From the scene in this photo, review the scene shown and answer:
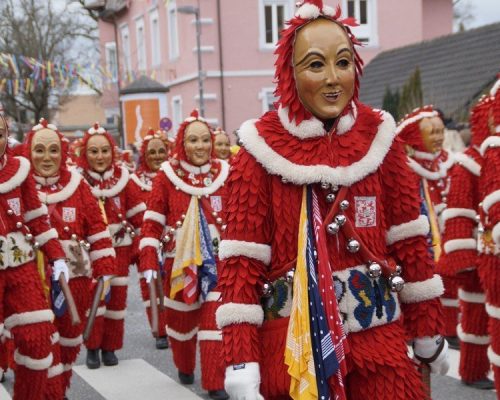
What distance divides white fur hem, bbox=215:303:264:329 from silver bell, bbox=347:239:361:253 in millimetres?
427

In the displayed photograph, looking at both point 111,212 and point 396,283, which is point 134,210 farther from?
point 396,283

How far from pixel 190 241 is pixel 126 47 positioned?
33.9 meters

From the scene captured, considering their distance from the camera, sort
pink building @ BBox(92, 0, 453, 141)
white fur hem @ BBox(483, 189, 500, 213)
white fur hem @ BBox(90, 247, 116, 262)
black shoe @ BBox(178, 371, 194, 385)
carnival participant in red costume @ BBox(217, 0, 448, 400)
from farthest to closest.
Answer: pink building @ BBox(92, 0, 453, 141), black shoe @ BBox(178, 371, 194, 385), white fur hem @ BBox(90, 247, 116, 262), white fur hem @ BBox(483, 189, 500, 213), carnival participant in red costume @ BBox(217, 0, 448, 400)

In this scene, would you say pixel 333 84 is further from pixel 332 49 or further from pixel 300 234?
pixel 300 234

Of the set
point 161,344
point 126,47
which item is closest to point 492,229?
point 161,344

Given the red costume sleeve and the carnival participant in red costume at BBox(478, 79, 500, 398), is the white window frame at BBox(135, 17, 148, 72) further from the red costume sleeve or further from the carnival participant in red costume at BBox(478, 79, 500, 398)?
the red costume sleeve

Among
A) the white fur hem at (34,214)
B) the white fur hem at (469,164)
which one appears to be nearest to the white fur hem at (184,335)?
the white fur hem at (34,214)

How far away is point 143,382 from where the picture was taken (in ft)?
25.5

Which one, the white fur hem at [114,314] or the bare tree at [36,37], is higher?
the bare tree at [36,37]

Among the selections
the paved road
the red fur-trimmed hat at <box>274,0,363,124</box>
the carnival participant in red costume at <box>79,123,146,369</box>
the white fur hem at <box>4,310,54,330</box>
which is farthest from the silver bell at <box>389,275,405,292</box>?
the carnival participant in red costume at <box>79,123,146,369</box>

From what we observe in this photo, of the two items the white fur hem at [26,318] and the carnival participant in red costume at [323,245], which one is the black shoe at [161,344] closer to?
the white fur hem at [26,318]

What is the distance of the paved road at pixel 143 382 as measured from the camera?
6.91m

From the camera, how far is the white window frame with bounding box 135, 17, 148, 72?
120 ft

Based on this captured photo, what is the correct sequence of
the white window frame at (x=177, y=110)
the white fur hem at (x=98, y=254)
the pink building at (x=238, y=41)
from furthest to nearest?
the white window frame at (x=177, y=110), the pink building at (x=238, y=41), the white fur hem at (x=98, y=254)
